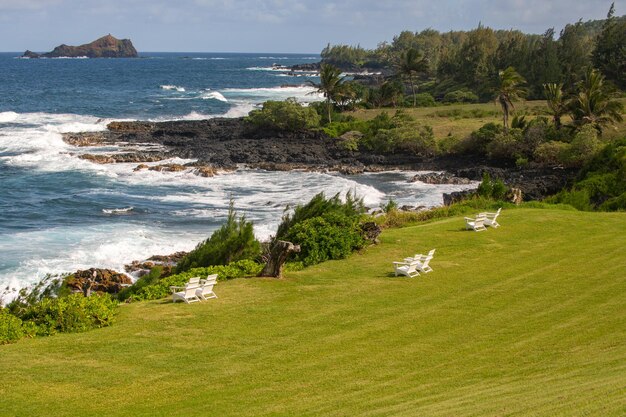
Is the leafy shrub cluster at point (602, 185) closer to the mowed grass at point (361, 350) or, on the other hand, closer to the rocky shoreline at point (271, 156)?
the rocky shoreline at point (271, 156)

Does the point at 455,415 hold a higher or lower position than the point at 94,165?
higher

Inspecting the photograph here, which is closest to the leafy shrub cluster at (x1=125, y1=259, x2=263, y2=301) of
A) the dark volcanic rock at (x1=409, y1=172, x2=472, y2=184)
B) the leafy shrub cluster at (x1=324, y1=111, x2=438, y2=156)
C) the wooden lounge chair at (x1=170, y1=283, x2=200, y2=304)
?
the wooden lounge chair at (x1=170, y1=283, x2=200, y2=304)

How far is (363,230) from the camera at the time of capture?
2388cm

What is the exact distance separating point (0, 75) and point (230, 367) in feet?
527

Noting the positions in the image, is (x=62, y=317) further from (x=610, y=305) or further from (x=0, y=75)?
(x=0, y=75)

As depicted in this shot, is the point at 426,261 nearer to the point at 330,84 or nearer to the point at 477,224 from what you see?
the point at 477,224

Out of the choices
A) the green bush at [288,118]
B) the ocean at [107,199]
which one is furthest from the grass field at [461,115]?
the ocean at [107,199]

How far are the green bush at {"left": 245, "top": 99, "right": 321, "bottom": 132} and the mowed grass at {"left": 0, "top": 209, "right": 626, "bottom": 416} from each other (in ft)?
140

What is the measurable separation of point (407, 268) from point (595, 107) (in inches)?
1386

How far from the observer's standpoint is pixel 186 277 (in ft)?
66.0

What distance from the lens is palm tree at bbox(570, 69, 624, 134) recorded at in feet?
162

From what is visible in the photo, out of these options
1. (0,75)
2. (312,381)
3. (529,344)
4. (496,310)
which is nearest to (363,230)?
(496,310)

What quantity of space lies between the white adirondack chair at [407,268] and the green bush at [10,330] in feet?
32.0

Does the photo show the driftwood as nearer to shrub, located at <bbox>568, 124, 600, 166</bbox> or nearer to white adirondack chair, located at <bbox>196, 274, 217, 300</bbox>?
white adirondack chair, located at <bbox>196, 274, 217, 300</bbox>
